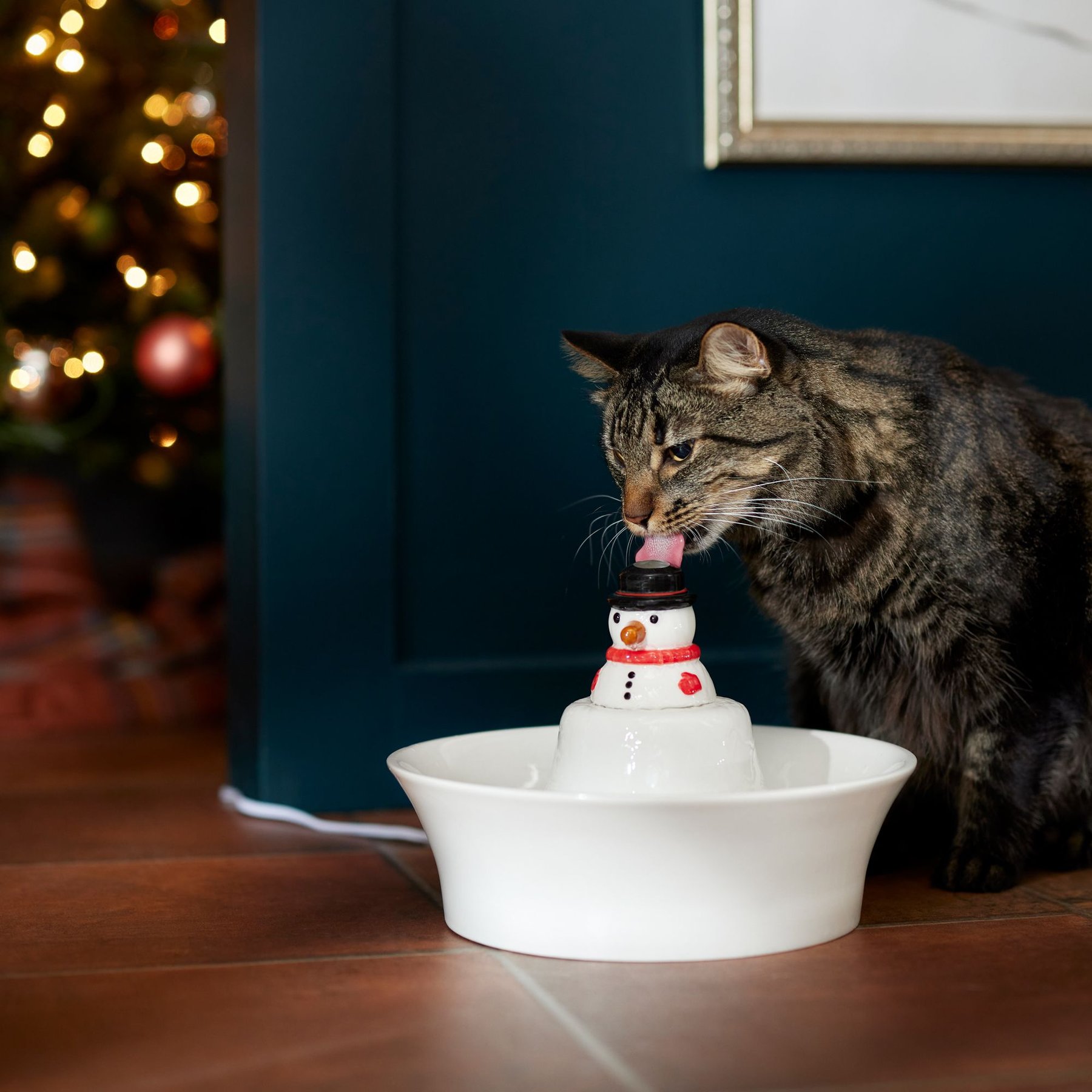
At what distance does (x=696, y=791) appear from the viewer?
1032mm

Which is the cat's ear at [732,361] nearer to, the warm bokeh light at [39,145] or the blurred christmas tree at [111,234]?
the blurred christmas tree at [111,234]

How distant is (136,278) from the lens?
7.61 feet

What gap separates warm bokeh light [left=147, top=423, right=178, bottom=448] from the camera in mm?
2379

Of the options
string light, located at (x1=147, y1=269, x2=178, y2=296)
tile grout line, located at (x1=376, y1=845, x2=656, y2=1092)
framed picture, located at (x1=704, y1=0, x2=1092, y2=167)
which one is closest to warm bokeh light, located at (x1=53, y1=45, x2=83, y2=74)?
string light, located at (x1=147, y1=269, x2=178, y2=296)

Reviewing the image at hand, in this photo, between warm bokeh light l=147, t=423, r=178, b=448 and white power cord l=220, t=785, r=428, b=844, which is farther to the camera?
warm bokeh light l=147, t=423, r=178, b=448

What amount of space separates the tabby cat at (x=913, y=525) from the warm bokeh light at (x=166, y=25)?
5.11ft

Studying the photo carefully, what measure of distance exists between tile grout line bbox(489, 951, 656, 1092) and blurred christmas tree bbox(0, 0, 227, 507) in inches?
58.8

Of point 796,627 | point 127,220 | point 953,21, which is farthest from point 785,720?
point 127,220

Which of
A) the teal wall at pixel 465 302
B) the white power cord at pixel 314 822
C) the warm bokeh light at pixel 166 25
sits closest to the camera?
the white power cord at pixel 314 822

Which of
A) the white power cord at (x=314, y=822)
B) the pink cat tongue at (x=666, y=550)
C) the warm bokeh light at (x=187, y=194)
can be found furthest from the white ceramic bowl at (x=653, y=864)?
the warm bokeh light at (x=187, y=194)

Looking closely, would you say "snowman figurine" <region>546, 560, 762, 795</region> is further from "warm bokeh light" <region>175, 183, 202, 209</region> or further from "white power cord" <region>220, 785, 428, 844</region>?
"warm bokeh light" <region>175, 183, 202, 209</region>

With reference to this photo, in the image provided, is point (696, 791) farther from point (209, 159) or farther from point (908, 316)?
point (209, 159)

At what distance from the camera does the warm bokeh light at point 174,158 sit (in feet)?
7.83

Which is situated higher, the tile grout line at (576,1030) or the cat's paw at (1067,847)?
the tile grout line at (576,1030)
